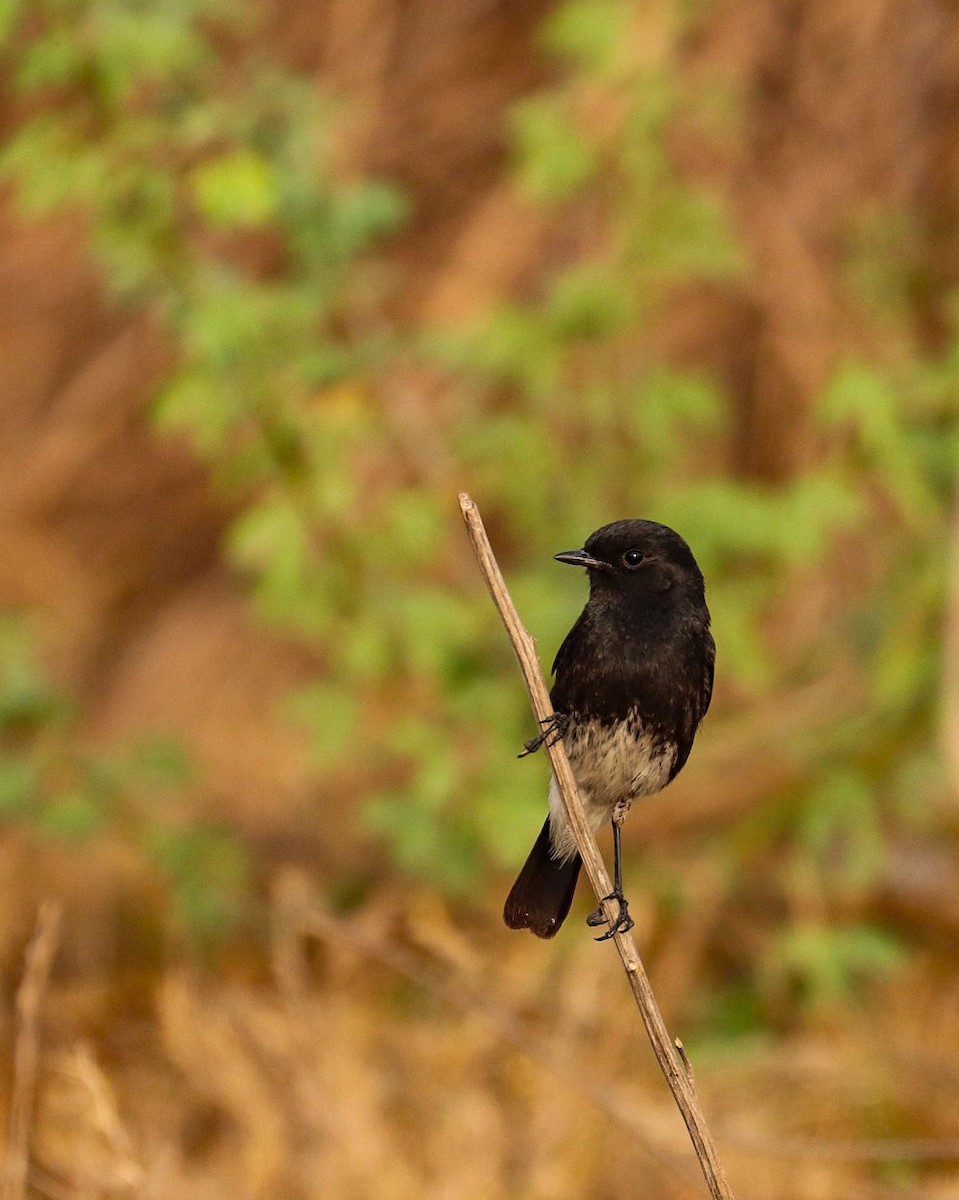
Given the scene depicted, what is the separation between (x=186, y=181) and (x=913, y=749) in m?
3.20

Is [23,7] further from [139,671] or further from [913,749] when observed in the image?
[139,671]

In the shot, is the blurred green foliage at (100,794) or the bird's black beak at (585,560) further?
the blurred green foliage at (100,794)

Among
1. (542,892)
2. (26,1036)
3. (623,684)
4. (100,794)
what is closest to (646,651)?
(623,684)

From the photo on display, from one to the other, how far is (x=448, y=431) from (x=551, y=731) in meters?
4.55

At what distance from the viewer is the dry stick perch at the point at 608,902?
1.47 metres

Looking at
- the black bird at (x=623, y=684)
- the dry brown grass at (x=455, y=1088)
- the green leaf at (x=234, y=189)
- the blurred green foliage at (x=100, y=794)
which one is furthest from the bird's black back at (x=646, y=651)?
the blurred green foliage at (x=100, y=794)

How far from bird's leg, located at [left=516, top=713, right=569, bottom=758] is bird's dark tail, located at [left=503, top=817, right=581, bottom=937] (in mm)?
87

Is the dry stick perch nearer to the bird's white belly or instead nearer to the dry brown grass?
the bird's white belly

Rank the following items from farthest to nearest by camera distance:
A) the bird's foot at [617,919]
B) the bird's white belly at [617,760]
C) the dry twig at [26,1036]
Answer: the dry twig at [26,1036], the bird's white belly at [617,760], the bird's foot at [617,919]

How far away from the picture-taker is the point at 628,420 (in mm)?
5648

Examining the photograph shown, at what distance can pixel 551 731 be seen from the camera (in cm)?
159

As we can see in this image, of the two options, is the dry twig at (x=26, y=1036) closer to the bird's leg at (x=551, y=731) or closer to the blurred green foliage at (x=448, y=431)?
the bird's leg at (x=551, y=731)

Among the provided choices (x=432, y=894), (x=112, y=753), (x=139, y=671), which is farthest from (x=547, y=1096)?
(x=139, y=671)

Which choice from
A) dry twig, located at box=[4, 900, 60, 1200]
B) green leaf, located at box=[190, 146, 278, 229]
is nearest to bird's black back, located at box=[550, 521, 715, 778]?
dry twig, located at box=[4, 900, 60, 1200]
